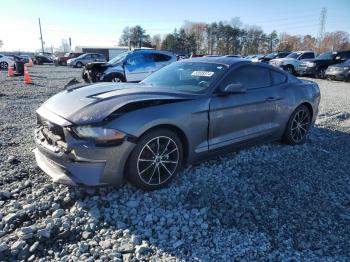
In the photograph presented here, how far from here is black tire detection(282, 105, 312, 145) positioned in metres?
5.43

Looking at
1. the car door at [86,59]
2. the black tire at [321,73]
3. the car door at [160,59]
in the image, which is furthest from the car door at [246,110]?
the car door at [86,59]

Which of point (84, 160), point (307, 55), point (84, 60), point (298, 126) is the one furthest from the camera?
point (84, 60)

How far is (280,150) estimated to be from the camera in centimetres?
530

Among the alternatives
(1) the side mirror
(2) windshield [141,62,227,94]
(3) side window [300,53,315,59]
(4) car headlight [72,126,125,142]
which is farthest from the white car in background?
(4) car headlight [72,126,125,142]

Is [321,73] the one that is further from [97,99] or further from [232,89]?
[97,99]

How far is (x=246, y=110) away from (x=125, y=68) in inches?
326

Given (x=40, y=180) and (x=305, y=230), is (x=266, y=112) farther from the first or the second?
(x=40, y=180)

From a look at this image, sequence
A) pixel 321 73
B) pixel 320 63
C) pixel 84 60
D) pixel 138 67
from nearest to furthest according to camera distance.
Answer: pixel 138 67, pixel 320 63, pixel 321 73, pixel 84 60

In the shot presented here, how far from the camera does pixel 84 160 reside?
3.21 meters

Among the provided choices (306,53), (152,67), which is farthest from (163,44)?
(152,67)

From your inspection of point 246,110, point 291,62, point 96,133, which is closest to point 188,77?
point 246,110

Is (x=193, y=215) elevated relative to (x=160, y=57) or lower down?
lower down

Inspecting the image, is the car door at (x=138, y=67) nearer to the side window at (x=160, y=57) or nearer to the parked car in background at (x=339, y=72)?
the side window at (x=160, y=57)

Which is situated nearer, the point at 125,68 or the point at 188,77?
the point at 188,77
